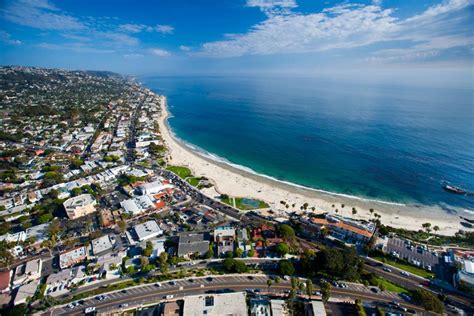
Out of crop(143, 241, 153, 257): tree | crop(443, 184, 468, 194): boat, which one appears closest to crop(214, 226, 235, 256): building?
crop(143, 241, 153, 257): tree

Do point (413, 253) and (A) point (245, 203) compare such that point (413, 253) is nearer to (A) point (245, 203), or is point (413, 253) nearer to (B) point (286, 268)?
(B) point (286, 268)

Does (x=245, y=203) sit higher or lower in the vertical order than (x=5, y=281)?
higher

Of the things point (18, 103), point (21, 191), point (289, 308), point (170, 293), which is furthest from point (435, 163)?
point (18, 103)

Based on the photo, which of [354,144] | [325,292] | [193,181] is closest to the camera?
[325,292]

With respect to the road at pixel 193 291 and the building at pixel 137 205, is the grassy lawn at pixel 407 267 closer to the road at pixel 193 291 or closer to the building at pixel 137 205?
the road at pixel 193 291

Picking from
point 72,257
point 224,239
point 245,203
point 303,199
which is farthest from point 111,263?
point 303,199

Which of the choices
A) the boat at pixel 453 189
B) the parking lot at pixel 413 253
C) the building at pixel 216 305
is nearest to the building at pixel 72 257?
the building at pixel 216 305

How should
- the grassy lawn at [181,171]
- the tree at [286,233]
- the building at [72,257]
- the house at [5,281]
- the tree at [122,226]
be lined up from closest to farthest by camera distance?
the house at [5,281] → the building at [72,257] → the tree at [286,233] → the tree at [122,226] → the grassy lawn at [181,171]
